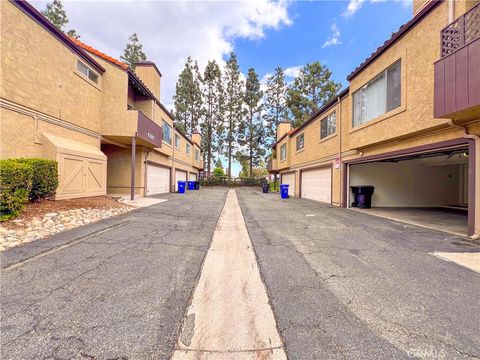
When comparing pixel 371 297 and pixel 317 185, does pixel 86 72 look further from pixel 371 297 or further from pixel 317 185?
pixel 317 185

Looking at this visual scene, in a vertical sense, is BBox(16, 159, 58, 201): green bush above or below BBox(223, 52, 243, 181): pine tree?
below

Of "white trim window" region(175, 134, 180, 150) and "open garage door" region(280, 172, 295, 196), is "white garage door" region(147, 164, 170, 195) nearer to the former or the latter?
"white trim window" region(175, 134, 180, 150)

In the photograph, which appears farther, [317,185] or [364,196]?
[317,185]

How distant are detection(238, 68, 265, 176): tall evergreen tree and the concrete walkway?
32.9 metres

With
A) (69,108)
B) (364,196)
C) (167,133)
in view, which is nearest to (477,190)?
(364,196)

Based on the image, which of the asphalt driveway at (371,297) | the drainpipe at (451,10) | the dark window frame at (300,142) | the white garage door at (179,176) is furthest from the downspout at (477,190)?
the white garage door at (179,176)

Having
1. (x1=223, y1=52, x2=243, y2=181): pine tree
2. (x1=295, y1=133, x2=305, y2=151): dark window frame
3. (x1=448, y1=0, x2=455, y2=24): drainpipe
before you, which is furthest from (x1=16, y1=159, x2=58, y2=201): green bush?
(x1=223, y1=52, x2=243, y2=181): pine tree

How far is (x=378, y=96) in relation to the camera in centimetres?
773

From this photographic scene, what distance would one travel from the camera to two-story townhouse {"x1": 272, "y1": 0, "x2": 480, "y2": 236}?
15.7 feet

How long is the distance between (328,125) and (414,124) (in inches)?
237

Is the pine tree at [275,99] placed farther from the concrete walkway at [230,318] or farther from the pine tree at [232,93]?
the concrete walkway at [230,318]

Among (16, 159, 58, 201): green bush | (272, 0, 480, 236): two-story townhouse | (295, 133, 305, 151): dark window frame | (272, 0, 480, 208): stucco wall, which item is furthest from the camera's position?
(295, 133, 305, 151): dark window frame

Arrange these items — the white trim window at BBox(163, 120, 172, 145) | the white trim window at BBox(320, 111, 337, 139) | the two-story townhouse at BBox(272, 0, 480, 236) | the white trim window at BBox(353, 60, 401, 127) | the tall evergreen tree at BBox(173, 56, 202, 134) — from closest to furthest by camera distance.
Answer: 1. the two-story townhouse at BBox(272, 0, 480, 236)
2. the white trim window at BBox(353, 60, 401, 127)
3. the white trim window at BBox(320, 111, 337, 139)
4. the white trim window at BBox(163, 120, 172, 145)
5. the tall evergreen tree at BBox(173, 56, 202, 134)

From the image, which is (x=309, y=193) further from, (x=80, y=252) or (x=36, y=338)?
(x=36, y=338)
